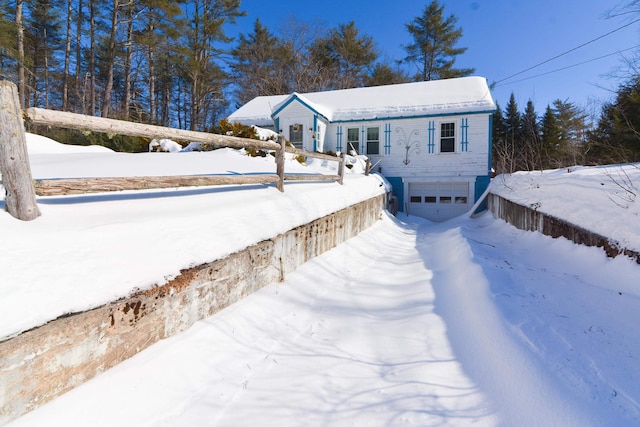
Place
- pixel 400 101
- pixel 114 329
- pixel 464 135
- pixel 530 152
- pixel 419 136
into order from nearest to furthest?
pixel 114 329 < pixel 530 152 < pixel 464 135 < pixel 419 136 < pixel 400 101

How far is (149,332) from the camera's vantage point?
241 cm

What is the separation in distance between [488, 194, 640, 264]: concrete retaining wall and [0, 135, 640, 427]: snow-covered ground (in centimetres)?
16

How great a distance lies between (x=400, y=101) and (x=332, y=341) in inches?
579

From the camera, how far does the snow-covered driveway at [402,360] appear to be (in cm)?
202

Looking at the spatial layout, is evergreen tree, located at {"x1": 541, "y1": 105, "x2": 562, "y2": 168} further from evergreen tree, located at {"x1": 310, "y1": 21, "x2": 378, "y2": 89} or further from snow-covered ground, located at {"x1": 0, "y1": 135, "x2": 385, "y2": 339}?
snow-covered ground, located at {"x1": 0, "y1": 135, "x2": 385, "y2": 339}

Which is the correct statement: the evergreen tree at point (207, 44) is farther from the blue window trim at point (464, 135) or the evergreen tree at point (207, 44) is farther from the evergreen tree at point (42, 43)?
the blue window trim at point (464, 135)

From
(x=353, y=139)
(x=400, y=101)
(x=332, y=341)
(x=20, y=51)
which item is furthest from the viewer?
(x=20, y=51)

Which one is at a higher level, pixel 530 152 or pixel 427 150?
pixel 427 150

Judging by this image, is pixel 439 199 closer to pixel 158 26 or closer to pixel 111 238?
pixel 111 238

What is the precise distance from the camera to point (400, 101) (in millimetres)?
15617

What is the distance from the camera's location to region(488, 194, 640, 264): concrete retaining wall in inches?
150

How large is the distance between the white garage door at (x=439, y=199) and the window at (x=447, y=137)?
1.52m

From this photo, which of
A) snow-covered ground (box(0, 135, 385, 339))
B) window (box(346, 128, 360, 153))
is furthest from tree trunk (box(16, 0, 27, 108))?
snow-covered ground (box(0, 135, 385, 339))

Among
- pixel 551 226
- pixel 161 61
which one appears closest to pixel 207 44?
pixel 161 61
